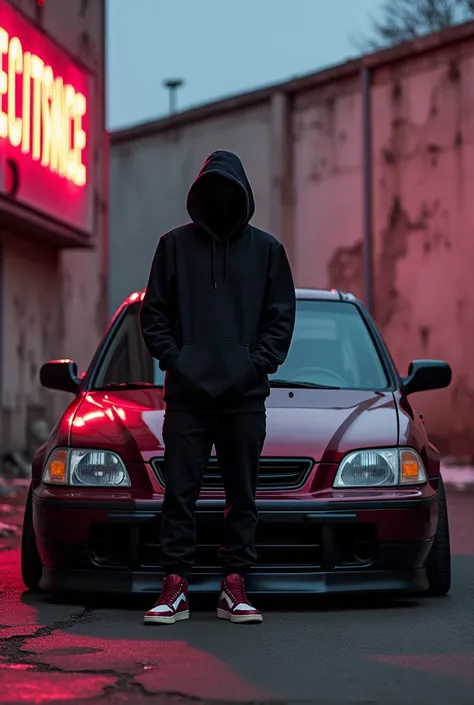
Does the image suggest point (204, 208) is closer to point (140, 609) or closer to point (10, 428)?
point (140, 609)

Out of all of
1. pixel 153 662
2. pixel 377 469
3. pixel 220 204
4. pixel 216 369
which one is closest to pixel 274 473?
pixel 377 469

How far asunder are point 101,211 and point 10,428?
12.1 ft

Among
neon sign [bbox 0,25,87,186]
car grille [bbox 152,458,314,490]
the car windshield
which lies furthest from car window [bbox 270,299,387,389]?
neon sign [bbox 0,25,87,186]

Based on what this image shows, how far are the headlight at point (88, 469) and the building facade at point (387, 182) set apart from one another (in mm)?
13535

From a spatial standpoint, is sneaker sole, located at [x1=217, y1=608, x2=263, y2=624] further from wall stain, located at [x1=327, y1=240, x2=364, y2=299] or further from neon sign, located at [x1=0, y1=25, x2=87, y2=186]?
wall stain, located at [x1=327, y1=240, x2=364, y2=299]

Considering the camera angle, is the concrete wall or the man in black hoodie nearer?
the man in black hoodie

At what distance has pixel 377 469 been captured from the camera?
620cm

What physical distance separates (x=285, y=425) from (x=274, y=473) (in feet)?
0.77

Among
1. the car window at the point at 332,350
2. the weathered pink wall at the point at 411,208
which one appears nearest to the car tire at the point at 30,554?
the car window at the point at 332,350

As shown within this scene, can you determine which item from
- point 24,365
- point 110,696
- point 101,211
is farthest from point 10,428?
point 110,696

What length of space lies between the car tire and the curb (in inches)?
343

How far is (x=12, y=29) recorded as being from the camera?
1414cm

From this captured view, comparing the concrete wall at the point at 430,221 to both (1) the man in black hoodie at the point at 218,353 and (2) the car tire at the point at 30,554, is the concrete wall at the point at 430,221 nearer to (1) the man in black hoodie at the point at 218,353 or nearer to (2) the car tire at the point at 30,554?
(2) the car tire at the point at 30,554

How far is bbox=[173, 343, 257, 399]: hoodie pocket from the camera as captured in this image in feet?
19.0
